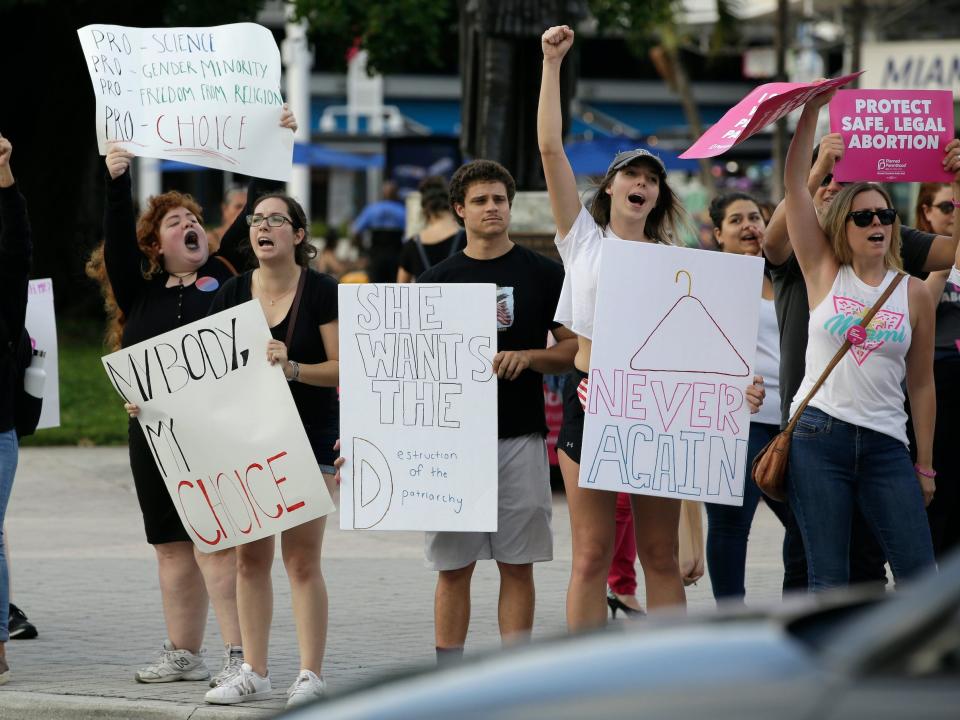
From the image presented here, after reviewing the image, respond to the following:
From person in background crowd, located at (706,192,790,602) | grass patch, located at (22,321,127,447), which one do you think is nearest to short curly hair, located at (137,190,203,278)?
person in background crowd, located at (706,192,790,602)

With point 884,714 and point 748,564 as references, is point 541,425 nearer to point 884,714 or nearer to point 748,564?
point 748,564

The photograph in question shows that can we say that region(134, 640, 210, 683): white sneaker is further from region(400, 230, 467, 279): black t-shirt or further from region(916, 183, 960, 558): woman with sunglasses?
region(400, 230, 467, 279): black t-shirt

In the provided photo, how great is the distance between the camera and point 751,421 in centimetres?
654

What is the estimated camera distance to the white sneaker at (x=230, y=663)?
5.91m

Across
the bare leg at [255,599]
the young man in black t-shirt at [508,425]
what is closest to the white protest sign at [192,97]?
the young man in black t-shirt at [508,425]

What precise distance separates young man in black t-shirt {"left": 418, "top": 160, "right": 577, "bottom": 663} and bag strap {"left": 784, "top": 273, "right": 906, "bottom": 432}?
87 cm

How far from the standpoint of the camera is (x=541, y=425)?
5.87 m

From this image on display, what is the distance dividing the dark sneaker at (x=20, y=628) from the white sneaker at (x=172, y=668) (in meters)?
0.96

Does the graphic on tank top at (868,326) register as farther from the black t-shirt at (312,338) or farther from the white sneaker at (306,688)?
the white sneaker at (306,688)

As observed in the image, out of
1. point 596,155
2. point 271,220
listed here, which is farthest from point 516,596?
point 596,155

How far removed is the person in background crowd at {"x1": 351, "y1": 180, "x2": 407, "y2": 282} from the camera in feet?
54.3

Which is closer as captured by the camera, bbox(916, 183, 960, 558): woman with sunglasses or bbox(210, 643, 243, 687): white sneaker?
bbox(210, 643, 243, 687): white sneaker

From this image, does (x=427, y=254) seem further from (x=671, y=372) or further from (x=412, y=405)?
(x=671, y=372)

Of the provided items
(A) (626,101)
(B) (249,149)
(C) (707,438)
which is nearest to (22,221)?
(B) (249,149)
